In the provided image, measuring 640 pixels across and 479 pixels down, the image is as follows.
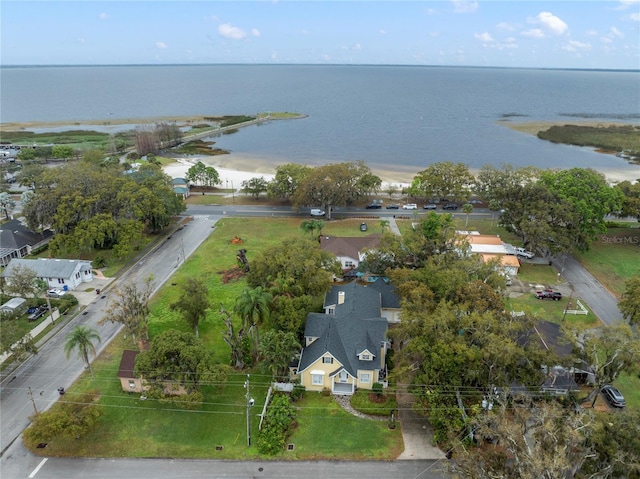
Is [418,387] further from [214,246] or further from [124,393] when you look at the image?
[214,246]

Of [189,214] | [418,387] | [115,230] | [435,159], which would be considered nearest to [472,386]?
[418,387]

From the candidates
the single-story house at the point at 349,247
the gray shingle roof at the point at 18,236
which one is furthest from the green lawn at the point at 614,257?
the gray shingle roof at the point at 18,236

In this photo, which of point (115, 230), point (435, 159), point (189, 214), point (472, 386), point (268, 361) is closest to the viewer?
point (472, 386)

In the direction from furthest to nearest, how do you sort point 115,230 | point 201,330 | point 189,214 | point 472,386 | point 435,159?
point 435,159, point 189,214, point 115,230, point 201,330, point 472,386

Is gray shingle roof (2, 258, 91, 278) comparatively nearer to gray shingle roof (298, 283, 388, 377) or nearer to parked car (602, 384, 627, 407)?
gray shingle roof (298, 283, 388, 377)

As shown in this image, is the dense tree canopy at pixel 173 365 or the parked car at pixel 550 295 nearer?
the dense tree canopy at pixel 173 365

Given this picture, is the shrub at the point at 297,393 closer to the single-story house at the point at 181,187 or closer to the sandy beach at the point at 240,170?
the single-story house at the point at 181,187

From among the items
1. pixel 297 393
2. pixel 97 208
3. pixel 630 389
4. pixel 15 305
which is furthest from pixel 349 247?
pixel 15 305
